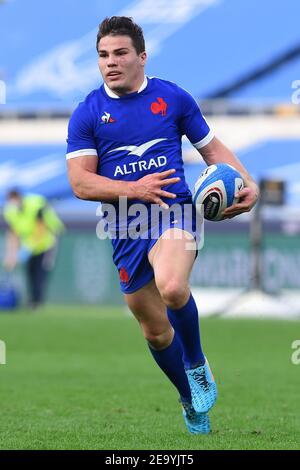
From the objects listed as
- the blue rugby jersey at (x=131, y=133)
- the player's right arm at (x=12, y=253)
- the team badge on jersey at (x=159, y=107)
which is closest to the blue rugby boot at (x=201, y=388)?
the blue rugby jersey at (x=131, y=133)

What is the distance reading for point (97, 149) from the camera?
623 cm

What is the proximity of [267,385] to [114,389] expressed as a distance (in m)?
1.36

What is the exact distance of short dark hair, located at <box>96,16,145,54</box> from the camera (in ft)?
20.0

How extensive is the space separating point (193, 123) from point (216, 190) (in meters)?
0.51

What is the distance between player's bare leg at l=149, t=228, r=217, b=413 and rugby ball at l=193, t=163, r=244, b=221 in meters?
0.20

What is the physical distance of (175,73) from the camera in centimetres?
2958

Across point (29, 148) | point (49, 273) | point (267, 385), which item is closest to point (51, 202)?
point (29, 148)

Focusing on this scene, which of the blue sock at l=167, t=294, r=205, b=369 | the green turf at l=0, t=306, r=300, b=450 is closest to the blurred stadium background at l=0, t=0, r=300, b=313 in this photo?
the green turf at l=0, t=306, r=300, b=450

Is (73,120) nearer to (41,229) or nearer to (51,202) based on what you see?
A: (41,229)

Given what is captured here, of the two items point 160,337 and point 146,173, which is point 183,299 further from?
point 146,173

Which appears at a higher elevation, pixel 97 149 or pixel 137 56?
pixel 137 56

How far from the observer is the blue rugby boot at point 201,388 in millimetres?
6059

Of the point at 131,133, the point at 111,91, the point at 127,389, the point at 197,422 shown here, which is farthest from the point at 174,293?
the point at 127,389

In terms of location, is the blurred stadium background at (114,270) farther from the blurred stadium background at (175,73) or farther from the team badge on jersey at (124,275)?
the team badge on jersey at (124,275)
